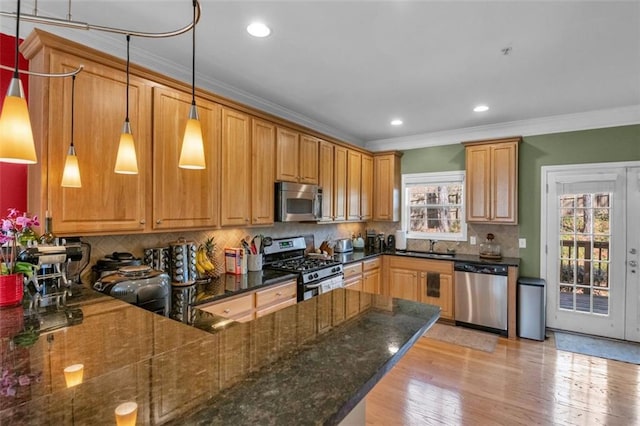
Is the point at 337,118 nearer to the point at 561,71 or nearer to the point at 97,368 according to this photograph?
the point at 561,71

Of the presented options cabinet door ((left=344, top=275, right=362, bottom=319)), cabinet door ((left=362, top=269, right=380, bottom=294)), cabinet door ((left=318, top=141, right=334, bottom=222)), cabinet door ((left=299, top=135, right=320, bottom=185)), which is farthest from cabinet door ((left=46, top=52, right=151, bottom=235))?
cabinet door ((left=362, top=269, right=380, bottom=294))

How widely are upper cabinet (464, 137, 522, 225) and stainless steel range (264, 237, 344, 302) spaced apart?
2154 mm

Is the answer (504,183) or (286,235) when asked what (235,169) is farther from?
(504,183)

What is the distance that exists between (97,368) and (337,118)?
3.78 m

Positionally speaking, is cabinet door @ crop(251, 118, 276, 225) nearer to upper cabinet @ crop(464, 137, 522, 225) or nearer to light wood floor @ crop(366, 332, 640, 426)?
light wood floor @ crop(366, 332, 640, 426)

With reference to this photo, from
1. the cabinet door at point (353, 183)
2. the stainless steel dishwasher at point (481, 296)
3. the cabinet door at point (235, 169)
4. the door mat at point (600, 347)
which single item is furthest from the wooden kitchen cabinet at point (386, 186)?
the cabinet door at point (235, 169)

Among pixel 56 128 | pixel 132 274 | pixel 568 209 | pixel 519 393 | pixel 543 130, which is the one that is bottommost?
pixel 519 393

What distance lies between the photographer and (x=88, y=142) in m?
2.01

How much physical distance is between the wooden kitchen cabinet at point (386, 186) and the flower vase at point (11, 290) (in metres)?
4.43

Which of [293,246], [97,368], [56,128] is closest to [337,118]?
[293,246]

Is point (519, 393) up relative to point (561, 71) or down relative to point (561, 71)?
down

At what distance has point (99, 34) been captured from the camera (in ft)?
7.26

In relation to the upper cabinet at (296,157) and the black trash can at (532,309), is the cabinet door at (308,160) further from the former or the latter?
the black trash can at (532,309)

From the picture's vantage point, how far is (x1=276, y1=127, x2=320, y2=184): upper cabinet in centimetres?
350
